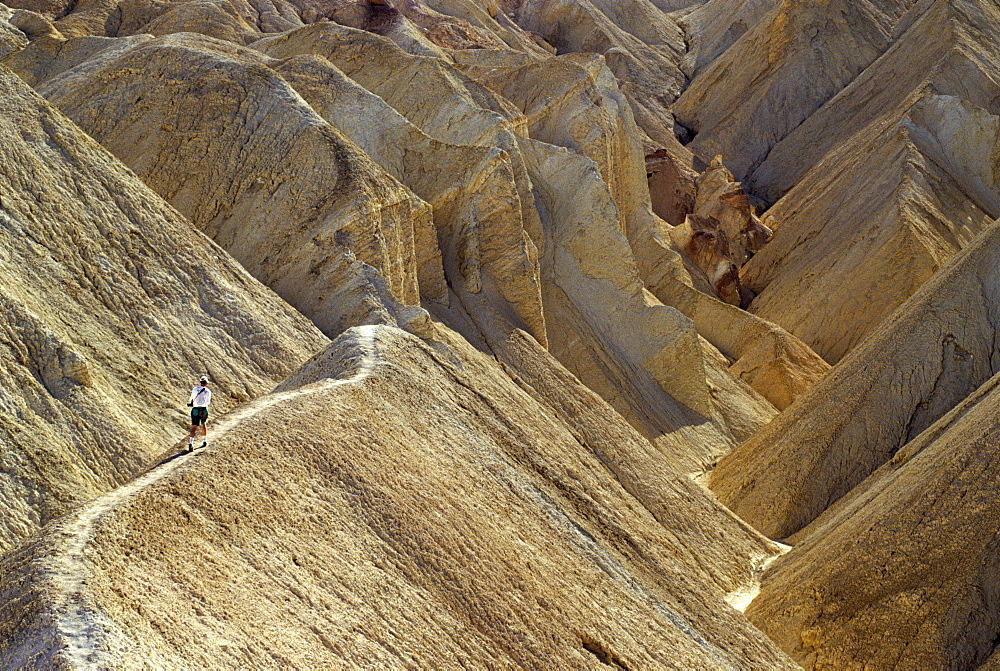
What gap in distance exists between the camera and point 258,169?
18438 millimetres

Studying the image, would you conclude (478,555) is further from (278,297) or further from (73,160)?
(73,160)

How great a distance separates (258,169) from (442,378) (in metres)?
5.98

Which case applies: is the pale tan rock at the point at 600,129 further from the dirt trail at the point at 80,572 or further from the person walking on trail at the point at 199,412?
the dirt trail at the point at 80,572

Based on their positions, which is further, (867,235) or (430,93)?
(867,235)

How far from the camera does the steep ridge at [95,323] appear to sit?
38.4ft

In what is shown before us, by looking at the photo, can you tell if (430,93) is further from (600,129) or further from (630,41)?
(630,41)

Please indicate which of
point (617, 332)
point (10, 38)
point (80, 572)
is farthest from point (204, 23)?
point (80, 572)

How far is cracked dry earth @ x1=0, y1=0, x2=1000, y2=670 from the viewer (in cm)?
1001

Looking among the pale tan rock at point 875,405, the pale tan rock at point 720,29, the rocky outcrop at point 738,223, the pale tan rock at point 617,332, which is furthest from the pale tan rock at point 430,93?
the pale tan rock at point 720,29

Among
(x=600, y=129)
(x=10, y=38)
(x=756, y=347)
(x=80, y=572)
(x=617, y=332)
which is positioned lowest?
(x=10, y=38)

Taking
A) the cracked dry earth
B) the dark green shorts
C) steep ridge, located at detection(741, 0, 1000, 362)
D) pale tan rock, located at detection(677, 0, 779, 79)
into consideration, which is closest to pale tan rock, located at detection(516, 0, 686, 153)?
pale tan rock, located at detection(677, 0, 779, 79)

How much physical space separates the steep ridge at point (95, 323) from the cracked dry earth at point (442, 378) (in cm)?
5

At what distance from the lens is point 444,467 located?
1288 cm

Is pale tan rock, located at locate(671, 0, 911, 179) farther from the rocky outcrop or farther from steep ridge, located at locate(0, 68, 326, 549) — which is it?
steep ridge, located at locate(0, 68, 326, 549)
